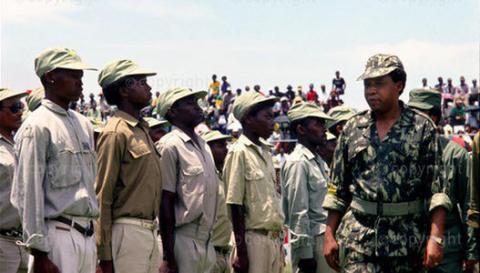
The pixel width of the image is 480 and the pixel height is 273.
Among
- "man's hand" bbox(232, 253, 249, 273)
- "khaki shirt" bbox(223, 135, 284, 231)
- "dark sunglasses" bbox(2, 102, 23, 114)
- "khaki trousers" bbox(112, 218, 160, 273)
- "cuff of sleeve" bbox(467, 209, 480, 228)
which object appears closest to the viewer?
"cuff of sleeve" bbox(467, 209, 480, 228)

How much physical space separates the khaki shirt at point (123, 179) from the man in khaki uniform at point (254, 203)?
140 cm

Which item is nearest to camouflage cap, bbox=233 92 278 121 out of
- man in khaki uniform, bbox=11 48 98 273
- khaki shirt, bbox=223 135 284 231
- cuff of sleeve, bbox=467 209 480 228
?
khaki shirt, bbox=223 135 284 231

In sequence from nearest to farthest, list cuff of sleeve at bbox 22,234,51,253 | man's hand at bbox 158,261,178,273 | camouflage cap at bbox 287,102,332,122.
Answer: cuff of sleeve at bbox 22,234,51,253 → man's hand at bbox 158,261,178,273 → camouflage cap at bbox 287,102,332,122

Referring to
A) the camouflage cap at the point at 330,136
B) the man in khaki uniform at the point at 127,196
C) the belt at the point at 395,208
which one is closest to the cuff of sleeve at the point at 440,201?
the belt at the point at 395,208

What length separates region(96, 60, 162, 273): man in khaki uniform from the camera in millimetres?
6461

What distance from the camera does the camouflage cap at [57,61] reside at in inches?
237

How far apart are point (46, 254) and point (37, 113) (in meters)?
1.05

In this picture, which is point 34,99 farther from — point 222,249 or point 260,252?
point 260,252

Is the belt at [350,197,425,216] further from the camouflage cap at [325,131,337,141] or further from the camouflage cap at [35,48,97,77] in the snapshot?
the camouflage cap at [325,131,337,141]

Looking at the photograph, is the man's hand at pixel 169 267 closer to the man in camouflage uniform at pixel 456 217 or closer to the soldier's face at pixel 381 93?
the man in camouflage uniform at pixel 456 217

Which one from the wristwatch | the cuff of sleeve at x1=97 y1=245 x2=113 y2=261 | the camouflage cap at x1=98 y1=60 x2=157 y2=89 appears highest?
the camouflage cap at x1=98 y1=60 x2=157 y2=89

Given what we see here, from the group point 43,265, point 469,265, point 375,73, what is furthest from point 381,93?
point 43,265

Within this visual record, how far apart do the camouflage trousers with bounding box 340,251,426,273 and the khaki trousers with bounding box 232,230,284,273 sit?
84.5 inches

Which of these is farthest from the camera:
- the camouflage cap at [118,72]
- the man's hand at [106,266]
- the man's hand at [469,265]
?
the camouflage cap at [118,72]
